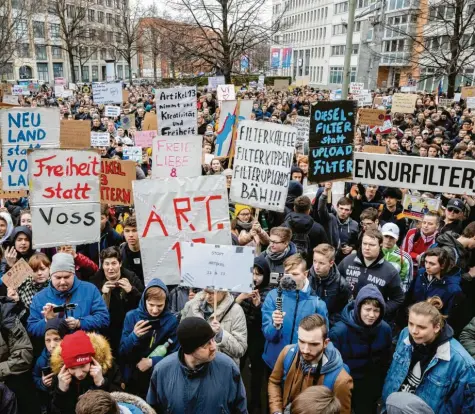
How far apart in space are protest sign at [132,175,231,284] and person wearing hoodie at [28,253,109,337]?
1.66 ft

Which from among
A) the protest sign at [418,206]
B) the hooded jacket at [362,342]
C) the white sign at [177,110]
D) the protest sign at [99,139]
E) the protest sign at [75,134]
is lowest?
the hooded jacket at [362,342]

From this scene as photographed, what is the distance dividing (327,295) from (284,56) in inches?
2391

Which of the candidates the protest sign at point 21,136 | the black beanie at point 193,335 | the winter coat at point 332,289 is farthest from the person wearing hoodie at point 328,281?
the protest sign at point 21,136

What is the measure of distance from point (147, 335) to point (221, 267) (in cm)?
75

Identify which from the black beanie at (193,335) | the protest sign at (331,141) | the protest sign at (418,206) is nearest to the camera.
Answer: the black beanie at (193,335)

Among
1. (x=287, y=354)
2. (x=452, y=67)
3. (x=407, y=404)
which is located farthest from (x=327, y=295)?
(x=452, y=67)

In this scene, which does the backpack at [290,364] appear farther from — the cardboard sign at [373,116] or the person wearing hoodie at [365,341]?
the cardboard sign at [373,116]

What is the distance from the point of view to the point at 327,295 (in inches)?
165

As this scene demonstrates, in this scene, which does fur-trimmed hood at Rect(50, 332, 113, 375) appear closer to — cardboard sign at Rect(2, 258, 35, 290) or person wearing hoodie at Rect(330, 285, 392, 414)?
cardboard sign at Rect(2, 258, 35, 290)

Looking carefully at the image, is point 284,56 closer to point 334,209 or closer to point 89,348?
point 334,209

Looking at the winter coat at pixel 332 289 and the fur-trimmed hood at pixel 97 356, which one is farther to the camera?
the winter coat at pixel 332 289

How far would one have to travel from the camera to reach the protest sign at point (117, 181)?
5.89 metres

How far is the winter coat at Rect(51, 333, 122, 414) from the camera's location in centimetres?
294

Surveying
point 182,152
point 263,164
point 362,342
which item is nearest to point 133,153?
point 182,152
